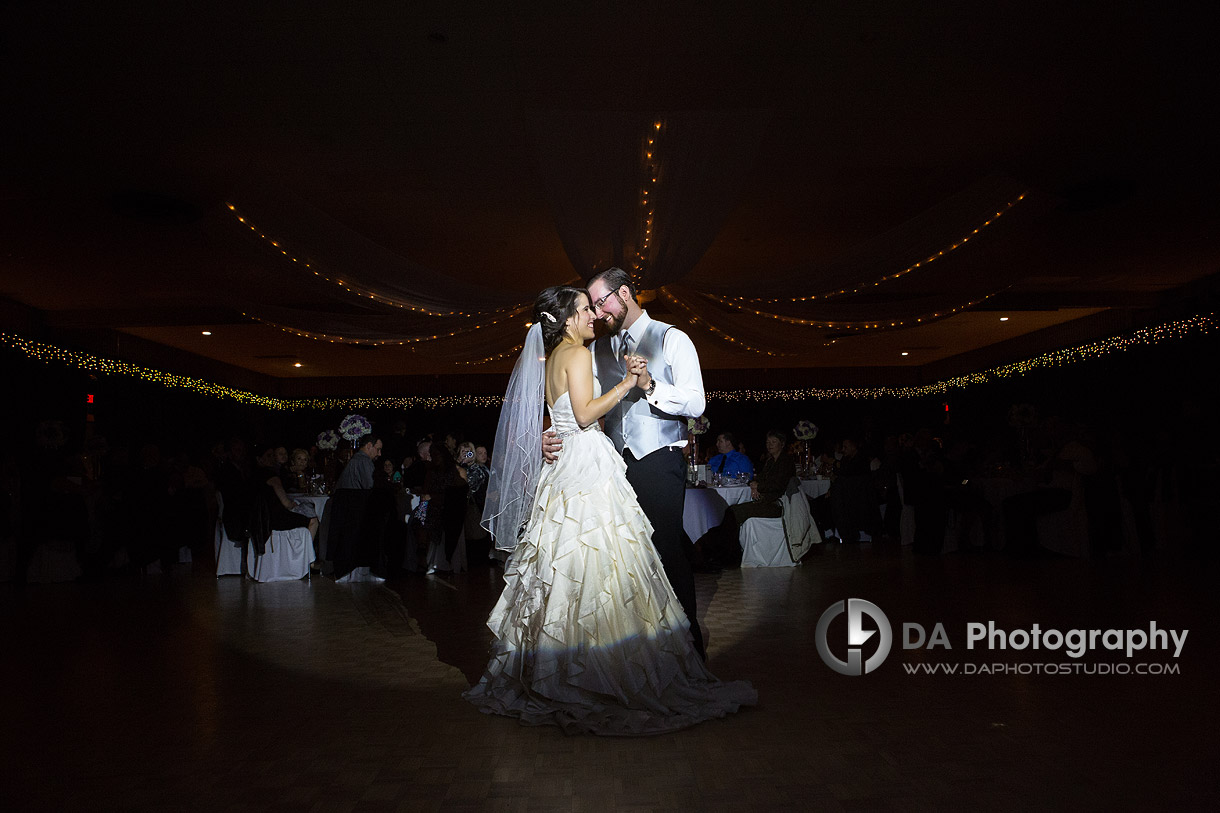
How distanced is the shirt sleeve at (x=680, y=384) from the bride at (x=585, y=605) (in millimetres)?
181

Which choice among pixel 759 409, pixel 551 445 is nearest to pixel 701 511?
pixel 551 445

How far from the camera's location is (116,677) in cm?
369

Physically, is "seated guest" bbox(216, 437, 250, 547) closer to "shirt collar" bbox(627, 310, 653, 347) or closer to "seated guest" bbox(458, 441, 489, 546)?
"seated guest" bbox(458, 441, 489, 546)

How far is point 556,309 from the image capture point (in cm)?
326

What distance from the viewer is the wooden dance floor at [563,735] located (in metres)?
2.30

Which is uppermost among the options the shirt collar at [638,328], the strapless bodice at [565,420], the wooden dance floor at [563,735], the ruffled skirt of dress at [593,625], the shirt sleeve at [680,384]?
the shirt collar at [638,328]

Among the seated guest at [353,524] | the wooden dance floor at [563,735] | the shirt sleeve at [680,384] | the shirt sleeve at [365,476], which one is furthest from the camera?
the shirt sleeve at [365,476]

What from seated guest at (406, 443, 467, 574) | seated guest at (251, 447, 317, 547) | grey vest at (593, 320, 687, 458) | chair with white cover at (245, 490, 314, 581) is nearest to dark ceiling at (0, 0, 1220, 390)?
grey vest at (593, 320, 687, 458)

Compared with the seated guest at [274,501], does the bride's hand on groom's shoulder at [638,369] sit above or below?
above

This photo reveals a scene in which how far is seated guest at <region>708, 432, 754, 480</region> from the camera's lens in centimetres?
823

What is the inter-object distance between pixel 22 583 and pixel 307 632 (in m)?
3.90

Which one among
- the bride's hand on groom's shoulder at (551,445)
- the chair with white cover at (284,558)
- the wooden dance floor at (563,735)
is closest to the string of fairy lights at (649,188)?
the bride's hand on groom's shoulder at (551,445)

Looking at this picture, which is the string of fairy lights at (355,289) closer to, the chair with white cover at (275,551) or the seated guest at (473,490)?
the seated guest at (473,490)

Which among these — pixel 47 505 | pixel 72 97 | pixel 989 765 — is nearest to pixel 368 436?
pixel 47 505
